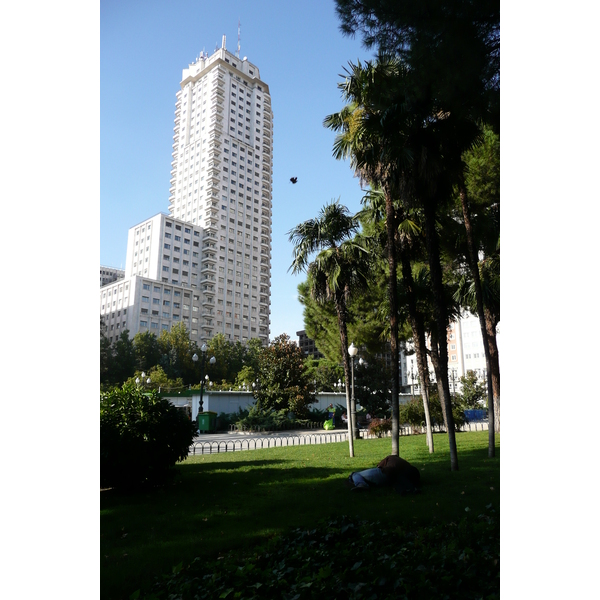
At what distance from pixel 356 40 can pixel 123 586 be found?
496 cm

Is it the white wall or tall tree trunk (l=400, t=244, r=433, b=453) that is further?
the white wall

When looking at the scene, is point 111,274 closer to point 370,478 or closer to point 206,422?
point 206,422

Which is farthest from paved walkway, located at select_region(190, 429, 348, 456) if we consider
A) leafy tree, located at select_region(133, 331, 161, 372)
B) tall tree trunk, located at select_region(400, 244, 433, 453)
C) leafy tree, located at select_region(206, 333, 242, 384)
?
leafy tree, located at select_region(206, 333, 242, 384)

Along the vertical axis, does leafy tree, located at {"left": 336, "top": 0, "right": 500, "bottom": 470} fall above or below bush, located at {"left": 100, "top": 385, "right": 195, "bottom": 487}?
above

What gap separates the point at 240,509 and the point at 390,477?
6.39 ft

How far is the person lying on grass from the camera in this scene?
5.53 meters

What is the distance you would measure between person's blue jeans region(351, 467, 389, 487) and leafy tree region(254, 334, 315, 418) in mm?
16449

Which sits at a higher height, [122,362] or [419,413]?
[122,362]

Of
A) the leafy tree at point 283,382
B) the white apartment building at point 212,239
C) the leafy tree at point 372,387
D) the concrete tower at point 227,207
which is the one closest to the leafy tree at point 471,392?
the leafy tree at point 372,387

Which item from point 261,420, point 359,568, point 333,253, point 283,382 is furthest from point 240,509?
point 283,382

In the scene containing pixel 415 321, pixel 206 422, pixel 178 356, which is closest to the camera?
pixel 415 321

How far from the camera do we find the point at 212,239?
6475 centimetres

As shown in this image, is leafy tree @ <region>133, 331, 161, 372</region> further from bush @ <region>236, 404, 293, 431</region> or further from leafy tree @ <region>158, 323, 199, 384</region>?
bush @ <region>236, 404, 293, 431</region>
